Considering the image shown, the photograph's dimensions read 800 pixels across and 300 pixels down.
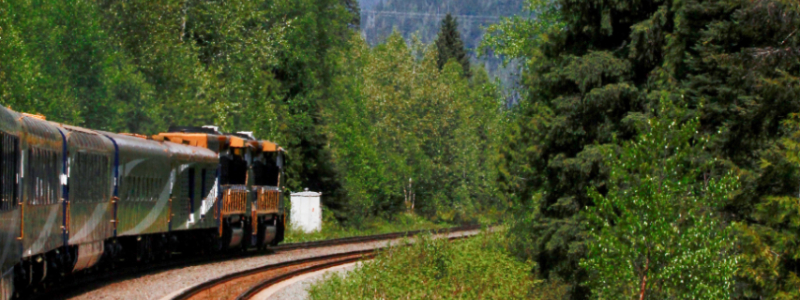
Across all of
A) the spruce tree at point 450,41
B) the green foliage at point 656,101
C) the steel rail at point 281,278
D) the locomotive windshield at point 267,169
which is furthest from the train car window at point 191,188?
the spruce tree at point 450,41

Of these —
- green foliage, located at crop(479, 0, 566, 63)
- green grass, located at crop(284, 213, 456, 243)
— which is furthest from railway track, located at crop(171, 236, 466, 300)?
green foliage, located at crop(479, 0, 566, 63)

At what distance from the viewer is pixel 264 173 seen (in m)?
28.9

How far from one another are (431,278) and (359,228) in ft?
99.6

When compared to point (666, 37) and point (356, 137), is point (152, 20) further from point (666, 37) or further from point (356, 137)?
point (666, 37)

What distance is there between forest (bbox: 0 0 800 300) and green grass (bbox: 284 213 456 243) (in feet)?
3.35

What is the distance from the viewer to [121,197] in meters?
19.1

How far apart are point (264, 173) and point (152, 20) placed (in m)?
16.0

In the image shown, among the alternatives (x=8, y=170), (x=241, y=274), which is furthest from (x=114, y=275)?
(x=8, y=170)

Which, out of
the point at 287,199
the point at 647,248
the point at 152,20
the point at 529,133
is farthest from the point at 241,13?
the point at 647,248

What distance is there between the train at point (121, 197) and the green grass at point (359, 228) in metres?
7.42

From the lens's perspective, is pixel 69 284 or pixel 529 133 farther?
pixel 529 133

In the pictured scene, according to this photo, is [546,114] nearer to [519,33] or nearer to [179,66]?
[519,33]

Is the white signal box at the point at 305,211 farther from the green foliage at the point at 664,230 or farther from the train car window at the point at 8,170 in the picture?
the train car window at the point at 8,170

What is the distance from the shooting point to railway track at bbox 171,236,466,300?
1694 cm
